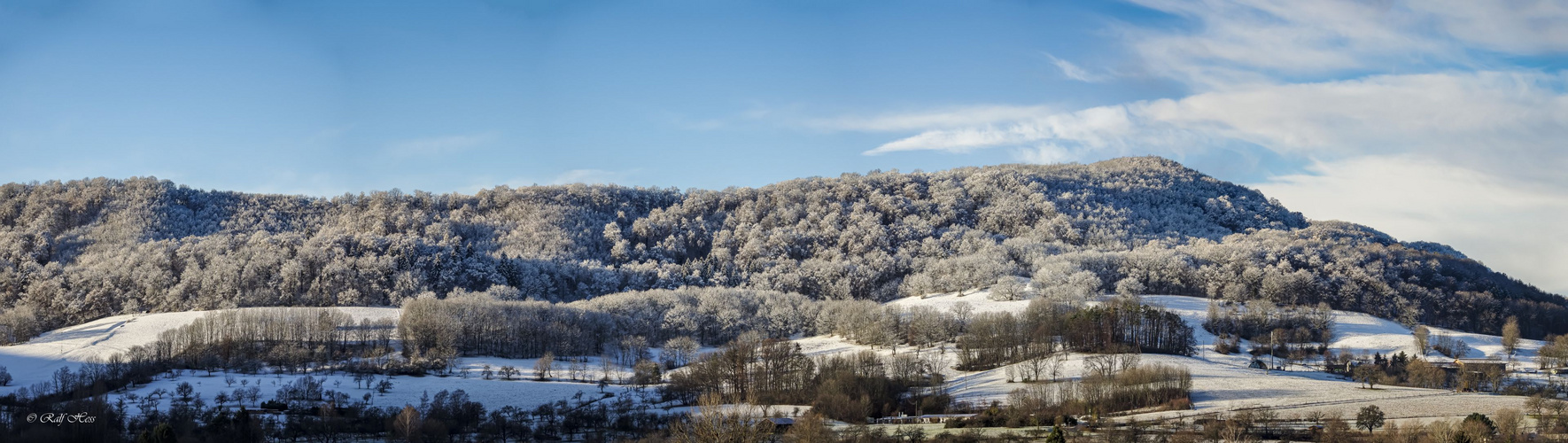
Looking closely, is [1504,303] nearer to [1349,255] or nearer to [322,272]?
[1349,255]

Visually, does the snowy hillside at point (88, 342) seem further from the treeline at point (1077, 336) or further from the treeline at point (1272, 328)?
the treeline at point (1272, 328)

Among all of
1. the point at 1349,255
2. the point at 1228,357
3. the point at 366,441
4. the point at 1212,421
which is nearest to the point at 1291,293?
the point at 1349,255

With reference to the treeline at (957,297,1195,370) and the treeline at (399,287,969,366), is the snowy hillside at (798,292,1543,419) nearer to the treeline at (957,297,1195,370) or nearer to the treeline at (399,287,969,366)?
the treeline at (957,297,1195,370)

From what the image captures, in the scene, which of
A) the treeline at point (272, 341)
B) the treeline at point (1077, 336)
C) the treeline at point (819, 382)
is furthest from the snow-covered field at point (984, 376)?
the treeline at point (272, 341)

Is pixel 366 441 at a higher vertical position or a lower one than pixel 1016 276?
lower

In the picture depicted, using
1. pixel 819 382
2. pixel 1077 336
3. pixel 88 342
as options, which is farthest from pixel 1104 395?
pixel 88 342

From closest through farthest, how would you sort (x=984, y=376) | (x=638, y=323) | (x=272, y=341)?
(x=984, y=376)
(x=272, y=341)
(x=638, y=323)

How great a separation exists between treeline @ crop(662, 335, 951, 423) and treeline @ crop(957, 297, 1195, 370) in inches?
220

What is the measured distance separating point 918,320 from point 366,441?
73095 mm

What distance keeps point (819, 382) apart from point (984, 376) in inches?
644

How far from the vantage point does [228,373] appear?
10675 cm

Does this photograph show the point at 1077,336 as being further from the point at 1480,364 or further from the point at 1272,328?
the point at 1480,364

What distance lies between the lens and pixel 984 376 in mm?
102188

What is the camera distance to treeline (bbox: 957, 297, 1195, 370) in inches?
4333
